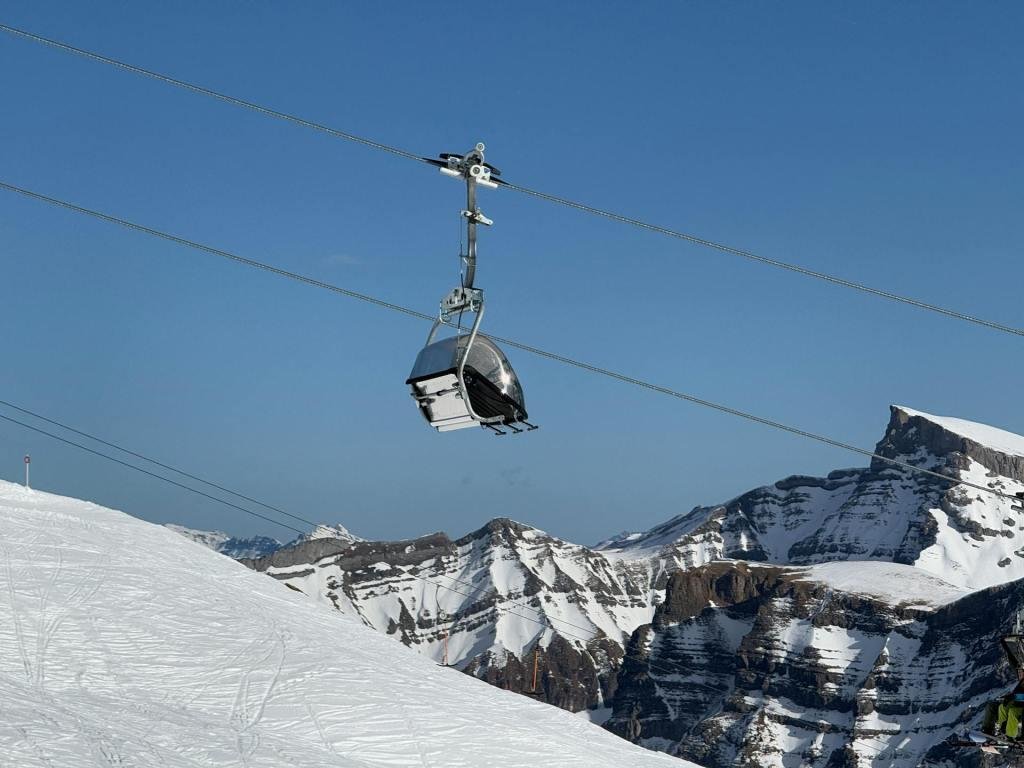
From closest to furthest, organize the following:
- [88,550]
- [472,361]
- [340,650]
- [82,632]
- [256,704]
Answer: [472,361]
[256,704]
[82,632]
[340,650]
[88,550]

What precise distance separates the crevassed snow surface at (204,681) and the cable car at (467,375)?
23.5 metres

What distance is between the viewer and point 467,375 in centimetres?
2492

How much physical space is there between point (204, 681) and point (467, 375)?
40.1 meters

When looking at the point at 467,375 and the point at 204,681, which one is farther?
the point at 204,681

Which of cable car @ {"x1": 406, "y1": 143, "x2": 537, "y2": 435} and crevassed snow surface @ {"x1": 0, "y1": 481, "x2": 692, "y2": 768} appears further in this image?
crevassed snow surface @ {"x1": 0, "y1": 481, "x2": 692, "y2": 768}

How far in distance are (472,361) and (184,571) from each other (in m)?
63.7

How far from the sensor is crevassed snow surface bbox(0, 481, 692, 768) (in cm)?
4897

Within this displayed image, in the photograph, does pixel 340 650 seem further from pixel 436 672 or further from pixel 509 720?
pixel 509 720

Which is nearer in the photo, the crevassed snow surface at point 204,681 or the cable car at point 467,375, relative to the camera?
the cable car at point 467,375

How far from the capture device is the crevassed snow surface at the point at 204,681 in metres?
49.0

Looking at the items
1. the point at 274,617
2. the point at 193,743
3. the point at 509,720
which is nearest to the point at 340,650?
the point at 274,617

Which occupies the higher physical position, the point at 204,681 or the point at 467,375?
the point at 467,375

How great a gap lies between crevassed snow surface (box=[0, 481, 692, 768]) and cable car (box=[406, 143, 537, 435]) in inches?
925

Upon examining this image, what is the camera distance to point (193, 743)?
48688mm
